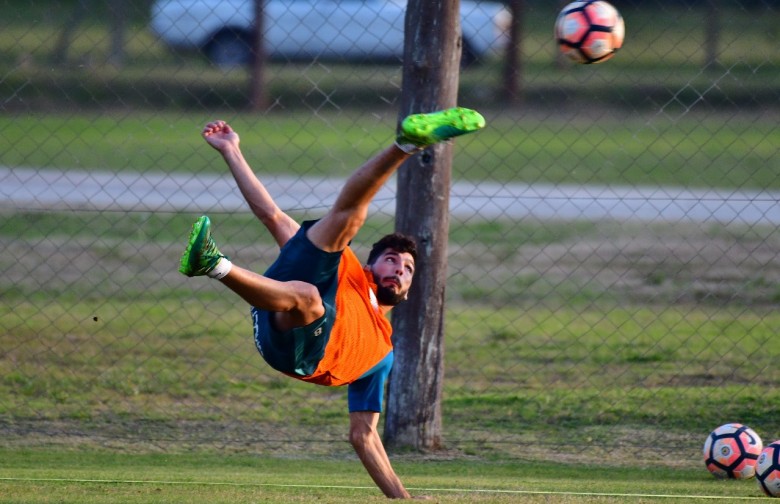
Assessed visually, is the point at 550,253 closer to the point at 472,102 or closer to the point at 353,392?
the point at 472,102

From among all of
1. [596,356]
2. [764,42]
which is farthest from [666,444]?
[764,42]

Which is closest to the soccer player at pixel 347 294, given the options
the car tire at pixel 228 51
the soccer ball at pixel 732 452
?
the soccer ball at pixel 732 452

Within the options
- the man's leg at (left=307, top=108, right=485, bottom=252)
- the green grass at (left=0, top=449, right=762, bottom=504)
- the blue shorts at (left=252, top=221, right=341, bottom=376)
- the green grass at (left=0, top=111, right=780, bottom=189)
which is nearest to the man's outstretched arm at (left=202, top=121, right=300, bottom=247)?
the blue shorts at (left=252, top=221, right=341, bottom=376)

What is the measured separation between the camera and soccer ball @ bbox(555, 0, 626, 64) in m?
6.17

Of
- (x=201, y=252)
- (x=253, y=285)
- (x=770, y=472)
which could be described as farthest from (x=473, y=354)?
(x=201, y=252)

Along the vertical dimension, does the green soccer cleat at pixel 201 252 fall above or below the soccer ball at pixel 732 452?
above

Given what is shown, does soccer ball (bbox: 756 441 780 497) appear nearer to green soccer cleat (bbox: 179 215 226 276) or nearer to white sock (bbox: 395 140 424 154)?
white sock (bbox: 395 140 424 154)

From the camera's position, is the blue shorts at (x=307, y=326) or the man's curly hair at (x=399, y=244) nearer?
the blue shorts at (x=307, y=326)

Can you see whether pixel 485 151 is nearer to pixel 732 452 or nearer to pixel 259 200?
pixel 732 452

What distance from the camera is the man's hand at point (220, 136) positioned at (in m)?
6.40

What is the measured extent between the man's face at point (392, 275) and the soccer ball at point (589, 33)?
4.79 feet

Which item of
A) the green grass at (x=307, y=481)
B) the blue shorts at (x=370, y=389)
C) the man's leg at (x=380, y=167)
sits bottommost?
the green grass at (x=307, y=481)

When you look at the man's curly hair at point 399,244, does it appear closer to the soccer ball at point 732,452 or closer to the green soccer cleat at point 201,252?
the green soccer cleat at point 201,252

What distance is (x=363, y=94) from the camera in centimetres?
1864
